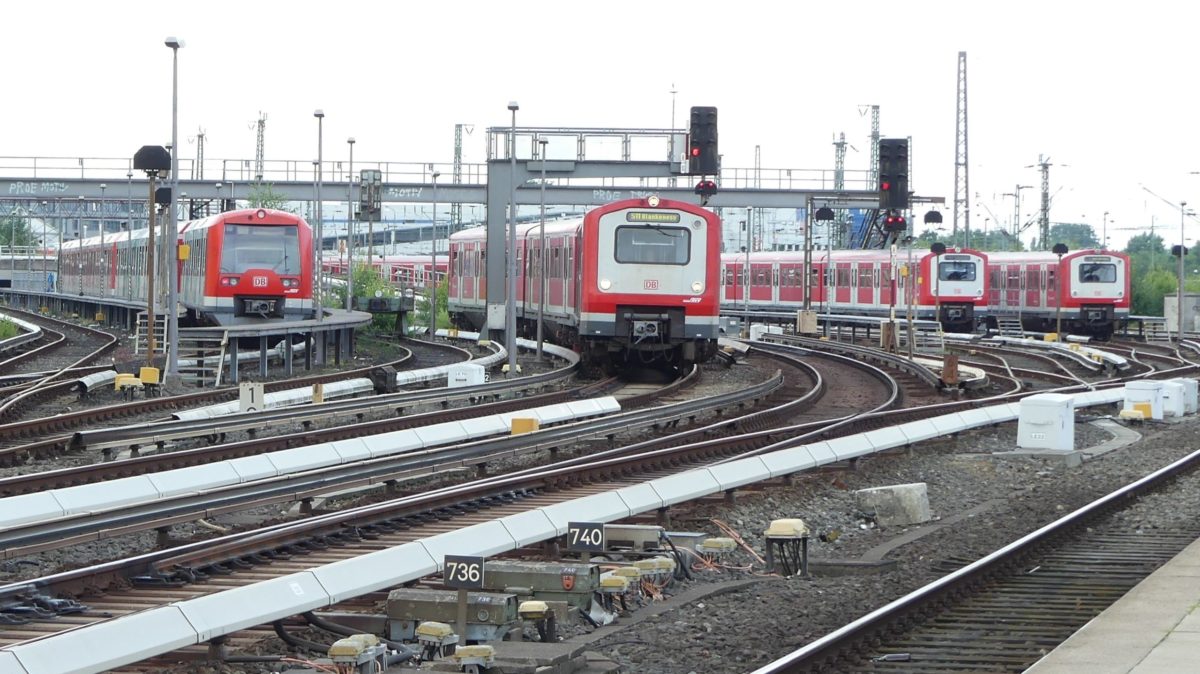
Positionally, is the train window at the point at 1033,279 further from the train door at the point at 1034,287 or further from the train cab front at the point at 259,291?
the train cab front at the point at 259,291

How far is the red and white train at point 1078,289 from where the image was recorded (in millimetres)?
51062

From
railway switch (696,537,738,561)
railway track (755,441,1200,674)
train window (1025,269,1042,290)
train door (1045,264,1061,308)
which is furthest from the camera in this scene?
train window (1025,269,1042,290)

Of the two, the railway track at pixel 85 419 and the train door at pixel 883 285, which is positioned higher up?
the train door at pixel 883 285

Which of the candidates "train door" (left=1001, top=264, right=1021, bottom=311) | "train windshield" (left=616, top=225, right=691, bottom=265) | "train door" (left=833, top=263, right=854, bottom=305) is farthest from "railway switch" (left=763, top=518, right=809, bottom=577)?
"train door" (left=1001, top=264, right=1021, bottom=311)

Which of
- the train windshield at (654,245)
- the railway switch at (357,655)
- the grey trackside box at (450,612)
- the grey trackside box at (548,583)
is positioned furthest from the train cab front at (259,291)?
the railway switch at (357,655)

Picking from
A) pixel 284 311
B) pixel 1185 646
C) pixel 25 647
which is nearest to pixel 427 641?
pixel 25 647

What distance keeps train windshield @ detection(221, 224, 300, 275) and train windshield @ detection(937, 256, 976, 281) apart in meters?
23.3

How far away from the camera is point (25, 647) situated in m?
6.85

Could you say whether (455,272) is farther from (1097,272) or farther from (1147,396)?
(1147,396)

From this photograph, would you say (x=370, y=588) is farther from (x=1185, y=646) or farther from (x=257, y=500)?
(x=1185, y=646)

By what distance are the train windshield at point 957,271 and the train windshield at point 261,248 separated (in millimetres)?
23286

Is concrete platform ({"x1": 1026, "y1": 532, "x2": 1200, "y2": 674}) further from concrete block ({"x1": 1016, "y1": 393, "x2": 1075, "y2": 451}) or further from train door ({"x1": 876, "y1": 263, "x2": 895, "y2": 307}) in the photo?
train door ({"x1": 876, "y1": 263, "x2": 895, "y2": 307})

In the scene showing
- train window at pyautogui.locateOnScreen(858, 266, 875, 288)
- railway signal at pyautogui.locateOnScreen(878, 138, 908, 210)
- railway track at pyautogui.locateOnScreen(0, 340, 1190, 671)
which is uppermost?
railway signal at pyautogui.locateOnScreen(878, 138, 908, 210)

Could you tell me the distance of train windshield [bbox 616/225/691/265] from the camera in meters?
28.1
